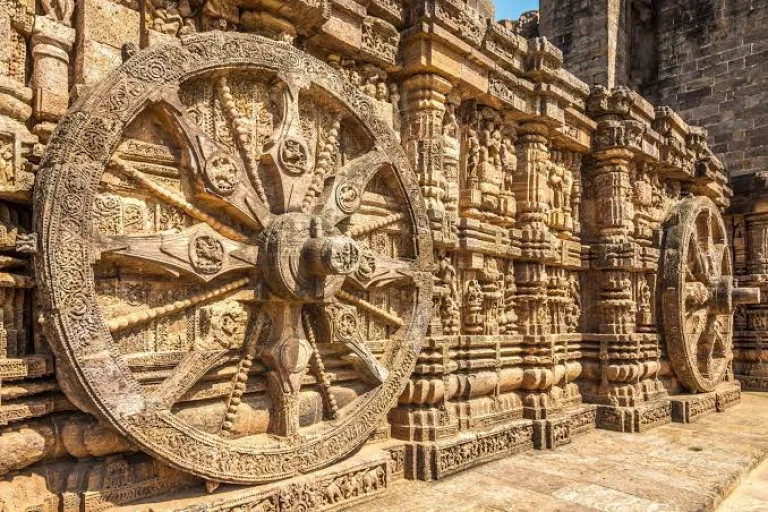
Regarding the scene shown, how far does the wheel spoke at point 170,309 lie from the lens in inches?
118

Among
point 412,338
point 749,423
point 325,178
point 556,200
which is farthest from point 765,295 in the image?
point 325,178

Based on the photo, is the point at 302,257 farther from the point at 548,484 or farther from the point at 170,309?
the point at 548,484

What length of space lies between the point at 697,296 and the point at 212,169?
6.95 m

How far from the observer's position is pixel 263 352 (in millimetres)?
3695

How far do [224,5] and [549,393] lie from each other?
15.1 feet

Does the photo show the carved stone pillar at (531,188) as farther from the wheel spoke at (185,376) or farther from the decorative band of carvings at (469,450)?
the wheel spoke at (185,376)

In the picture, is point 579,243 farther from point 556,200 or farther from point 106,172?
point 106,172

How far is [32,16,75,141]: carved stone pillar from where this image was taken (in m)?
2.89

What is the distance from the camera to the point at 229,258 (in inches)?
136

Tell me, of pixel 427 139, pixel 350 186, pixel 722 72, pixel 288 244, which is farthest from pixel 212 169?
pixel 722 72

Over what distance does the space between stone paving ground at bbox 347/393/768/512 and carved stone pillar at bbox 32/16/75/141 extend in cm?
291

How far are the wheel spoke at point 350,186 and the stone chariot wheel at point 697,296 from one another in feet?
16.5

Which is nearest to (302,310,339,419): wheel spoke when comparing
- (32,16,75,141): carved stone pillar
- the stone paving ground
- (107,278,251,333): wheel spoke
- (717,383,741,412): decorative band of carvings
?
(107,278,251,333): wheel spoke

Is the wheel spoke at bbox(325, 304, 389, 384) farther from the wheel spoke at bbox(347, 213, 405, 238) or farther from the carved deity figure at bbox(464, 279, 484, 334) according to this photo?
the carved deity figure at bbox(464, 279, 484, 334)
